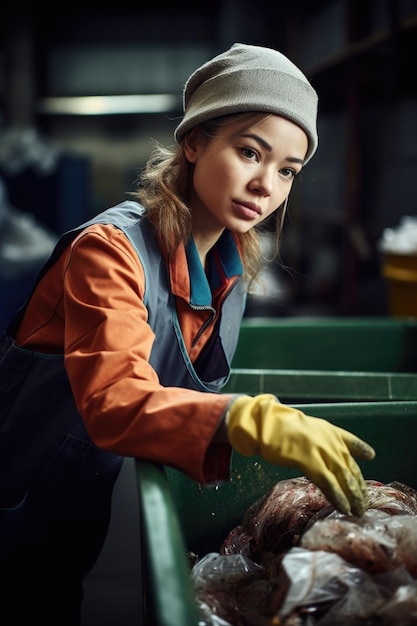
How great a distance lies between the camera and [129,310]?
1296mm

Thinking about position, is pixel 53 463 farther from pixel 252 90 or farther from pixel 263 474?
pixel 252 90

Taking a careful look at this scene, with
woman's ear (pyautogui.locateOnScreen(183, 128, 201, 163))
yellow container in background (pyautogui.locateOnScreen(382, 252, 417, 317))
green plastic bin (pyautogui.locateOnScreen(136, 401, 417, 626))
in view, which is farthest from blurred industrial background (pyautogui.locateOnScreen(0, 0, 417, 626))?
yellow container in background (pyautogui.locateOnScreen(382, 252, 417, 317))

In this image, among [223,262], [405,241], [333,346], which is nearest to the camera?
[223,262]

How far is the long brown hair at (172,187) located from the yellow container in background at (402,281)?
5.99 feet

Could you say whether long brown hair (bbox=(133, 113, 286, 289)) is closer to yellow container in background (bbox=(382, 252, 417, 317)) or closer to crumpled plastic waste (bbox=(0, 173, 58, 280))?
yellow container in background (bbox=(382, 252, 417, 317))

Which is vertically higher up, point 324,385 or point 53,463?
point 53,463

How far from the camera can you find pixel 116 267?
1344 mm

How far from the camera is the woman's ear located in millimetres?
1567

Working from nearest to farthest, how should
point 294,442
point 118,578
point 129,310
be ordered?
point 294,442, point 129,310, point 118,578

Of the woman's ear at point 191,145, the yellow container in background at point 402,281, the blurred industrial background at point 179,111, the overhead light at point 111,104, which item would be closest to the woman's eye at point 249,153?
the woman's ear at point 191,145

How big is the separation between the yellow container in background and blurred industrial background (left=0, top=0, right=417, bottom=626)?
29.1 inches

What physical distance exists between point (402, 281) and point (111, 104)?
285 inches

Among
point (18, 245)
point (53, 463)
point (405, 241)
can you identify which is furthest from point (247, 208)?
point (18, 245)

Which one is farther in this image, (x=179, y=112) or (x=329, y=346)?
(x=179, y=112)
